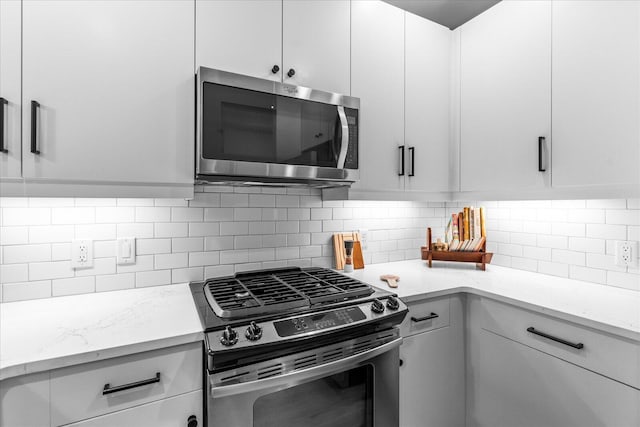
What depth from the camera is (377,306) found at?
4.24 ft

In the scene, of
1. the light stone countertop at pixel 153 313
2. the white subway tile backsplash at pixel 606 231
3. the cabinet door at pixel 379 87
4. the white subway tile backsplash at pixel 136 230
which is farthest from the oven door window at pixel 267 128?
the white subway tile backsplash at pixel 606 231

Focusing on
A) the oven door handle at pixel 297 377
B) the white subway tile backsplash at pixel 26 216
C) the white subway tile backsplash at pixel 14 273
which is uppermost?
the white subway tile backsplash at pixel 26 216

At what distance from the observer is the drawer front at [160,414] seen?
97 cm

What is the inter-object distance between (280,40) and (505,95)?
47.7 inches

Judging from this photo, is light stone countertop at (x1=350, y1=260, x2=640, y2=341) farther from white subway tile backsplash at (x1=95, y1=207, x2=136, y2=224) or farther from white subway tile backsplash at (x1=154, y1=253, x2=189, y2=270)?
white subway tile backsplash at (x1=95, y1=207, x2=136, y2=224)

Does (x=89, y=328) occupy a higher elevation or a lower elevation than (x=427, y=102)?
lower

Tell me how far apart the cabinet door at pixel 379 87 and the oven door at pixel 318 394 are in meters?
0.86

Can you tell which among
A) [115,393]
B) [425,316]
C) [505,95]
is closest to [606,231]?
[505,95]

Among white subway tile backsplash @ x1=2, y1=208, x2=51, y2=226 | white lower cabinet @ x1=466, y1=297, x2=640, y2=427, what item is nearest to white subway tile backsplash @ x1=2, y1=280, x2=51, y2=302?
white subway tile backsplash @ x1=2, y1=208, x2=51, y2=226

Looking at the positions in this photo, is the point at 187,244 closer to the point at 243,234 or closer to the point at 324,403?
the point at 243,234

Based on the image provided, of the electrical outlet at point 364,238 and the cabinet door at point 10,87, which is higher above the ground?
the cabinet door at point 10,87

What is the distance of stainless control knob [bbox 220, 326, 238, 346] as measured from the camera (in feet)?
3.28

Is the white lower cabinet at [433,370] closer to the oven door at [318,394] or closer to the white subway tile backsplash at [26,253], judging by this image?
the oven door at [318,394]

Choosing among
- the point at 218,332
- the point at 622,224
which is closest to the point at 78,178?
the point at 218,332
